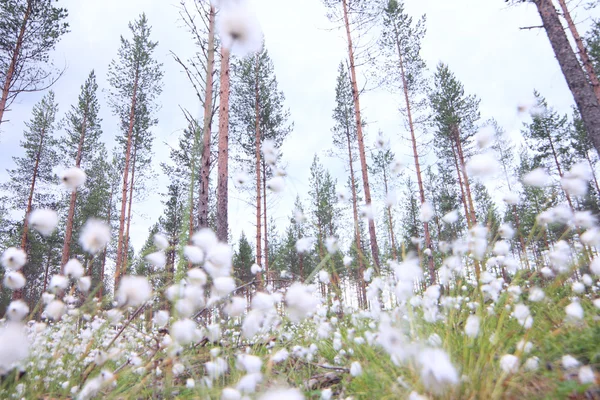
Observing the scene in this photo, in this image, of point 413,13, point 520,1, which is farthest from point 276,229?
point 520,1

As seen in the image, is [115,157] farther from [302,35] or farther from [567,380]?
[567,380]

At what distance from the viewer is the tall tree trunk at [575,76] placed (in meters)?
5.00

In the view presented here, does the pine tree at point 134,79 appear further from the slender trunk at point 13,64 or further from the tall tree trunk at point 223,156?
the tall tree trunk at point 223,156

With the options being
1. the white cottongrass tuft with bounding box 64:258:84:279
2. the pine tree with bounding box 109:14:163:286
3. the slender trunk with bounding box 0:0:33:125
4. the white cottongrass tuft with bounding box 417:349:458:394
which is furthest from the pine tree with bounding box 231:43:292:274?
the white cottongrass tuft with bounding box 417:349:458:394

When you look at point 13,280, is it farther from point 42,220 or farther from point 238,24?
point 238,24

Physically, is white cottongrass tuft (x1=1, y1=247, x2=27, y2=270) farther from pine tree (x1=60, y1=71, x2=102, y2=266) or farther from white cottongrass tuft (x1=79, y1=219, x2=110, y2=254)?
pine tree (x1=60, y1=71, x2=102, y2=266)

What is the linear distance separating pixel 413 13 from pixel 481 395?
64.8ft

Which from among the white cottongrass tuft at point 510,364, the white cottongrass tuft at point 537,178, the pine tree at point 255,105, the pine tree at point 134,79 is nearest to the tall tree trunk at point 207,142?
the white cottongrass tuft at point 537,178

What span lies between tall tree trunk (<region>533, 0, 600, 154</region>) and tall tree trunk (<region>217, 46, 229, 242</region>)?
266 inches

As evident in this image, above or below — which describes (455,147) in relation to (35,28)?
below

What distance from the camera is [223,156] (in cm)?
780

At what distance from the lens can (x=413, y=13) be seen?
16969 millimetres

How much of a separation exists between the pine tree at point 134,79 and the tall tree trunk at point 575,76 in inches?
744

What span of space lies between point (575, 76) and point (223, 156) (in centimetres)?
694
